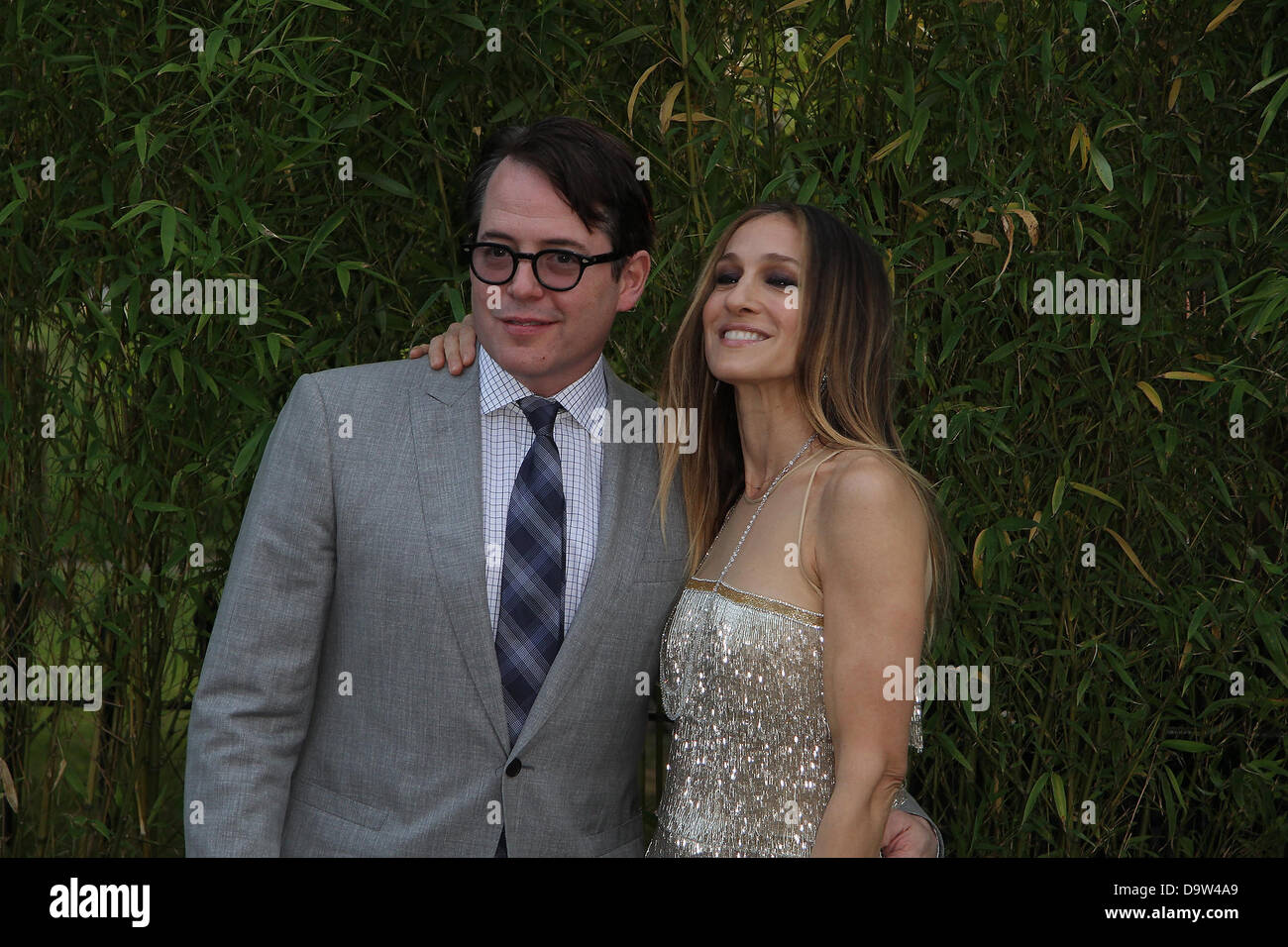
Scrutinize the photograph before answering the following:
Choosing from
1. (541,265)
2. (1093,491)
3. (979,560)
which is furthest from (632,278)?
(1093,491)

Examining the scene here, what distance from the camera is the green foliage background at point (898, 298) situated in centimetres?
222

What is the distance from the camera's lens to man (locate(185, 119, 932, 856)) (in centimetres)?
171

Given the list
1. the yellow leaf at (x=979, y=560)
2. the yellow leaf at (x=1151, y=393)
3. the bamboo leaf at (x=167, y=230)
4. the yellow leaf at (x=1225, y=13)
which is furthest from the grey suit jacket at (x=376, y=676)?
the yellow leaf at (x=1225, y=13)

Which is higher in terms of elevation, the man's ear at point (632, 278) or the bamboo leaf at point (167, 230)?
the bamboo leaf at point (167, 230)

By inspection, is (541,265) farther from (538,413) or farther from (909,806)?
(909,806)

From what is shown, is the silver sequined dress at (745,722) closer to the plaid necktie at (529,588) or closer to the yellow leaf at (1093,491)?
the plaid necktie at (529,588)

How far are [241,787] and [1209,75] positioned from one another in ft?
6.20

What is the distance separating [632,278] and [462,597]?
0.53 meters

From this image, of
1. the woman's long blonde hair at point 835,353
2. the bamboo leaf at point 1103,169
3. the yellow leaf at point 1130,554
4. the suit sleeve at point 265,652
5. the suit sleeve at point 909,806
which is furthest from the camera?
the yellow leaf at point 1130,554

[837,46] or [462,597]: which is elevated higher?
[837,46]

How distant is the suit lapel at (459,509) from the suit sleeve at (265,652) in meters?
0.13

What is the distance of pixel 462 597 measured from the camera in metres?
1.71

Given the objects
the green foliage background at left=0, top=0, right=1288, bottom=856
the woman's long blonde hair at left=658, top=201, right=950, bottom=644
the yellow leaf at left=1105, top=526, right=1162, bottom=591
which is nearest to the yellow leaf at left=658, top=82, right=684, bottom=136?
the green foliage background at left=0, top=0, right=1288, bottom=856
